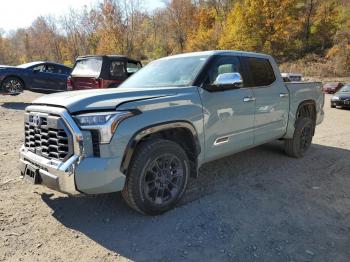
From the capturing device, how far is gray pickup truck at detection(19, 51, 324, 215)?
324 centimetres

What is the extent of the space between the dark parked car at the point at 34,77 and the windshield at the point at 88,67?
13.0ft

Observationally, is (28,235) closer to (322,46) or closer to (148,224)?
(148,224)

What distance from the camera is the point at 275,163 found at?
19.5ft

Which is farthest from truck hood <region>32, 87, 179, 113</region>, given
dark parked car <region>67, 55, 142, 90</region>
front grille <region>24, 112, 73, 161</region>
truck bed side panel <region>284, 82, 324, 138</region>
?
dark parked car <region>67, 55, 142, 90</region>

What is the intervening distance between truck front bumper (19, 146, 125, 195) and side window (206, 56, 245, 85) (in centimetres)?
Result: 176

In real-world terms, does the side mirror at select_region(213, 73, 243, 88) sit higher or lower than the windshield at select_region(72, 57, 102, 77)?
lower

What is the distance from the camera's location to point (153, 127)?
3.56 m

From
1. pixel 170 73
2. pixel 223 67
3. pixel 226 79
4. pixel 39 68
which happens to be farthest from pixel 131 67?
pixel 226 79

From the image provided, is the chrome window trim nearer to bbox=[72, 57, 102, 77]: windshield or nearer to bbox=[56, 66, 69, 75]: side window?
bbox=[72, 57, 102, 77]: windshield

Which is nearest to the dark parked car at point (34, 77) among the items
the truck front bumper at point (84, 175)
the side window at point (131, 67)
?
the side window at point (131, 67)

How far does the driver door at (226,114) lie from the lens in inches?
165

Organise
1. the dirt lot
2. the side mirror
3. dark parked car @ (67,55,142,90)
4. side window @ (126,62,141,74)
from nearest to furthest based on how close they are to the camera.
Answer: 1. the dirt lot
2. the side mirror
3. dark parked car @ (67,55,142,90)
4. side window @ (126,62,141,74)

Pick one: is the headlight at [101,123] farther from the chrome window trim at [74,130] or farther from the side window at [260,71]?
the side window at [260,71]

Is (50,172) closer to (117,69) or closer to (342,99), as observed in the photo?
(117,69)
